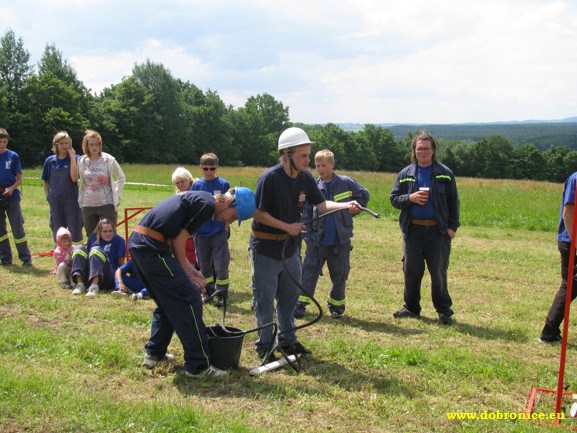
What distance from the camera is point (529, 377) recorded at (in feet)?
16.5

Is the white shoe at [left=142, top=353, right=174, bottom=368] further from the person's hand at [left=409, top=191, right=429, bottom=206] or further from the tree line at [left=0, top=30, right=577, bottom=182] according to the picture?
the tree line at [left=0, top=30, right=577, bottom=182]

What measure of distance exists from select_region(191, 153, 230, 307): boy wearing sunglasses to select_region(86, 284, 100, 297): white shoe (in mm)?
1459

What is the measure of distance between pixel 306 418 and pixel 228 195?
6.17 ft

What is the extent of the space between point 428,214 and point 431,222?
0.34 ft

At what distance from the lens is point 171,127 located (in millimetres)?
76438

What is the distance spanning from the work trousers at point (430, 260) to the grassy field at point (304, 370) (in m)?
0.33

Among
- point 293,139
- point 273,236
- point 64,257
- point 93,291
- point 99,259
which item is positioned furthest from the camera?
point 64,257

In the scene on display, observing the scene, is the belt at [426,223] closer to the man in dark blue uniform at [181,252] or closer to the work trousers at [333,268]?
the work trousers at [333,268]

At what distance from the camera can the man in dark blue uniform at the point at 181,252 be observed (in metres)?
4.66

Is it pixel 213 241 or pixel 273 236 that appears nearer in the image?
pixel 273 236

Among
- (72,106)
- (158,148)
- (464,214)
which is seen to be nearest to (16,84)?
(72,106)

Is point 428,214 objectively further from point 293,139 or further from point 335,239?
point 293,139

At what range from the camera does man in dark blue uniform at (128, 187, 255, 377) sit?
4660mm

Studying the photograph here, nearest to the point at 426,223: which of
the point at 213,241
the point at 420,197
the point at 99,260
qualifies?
the point at 420,197
